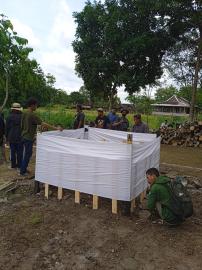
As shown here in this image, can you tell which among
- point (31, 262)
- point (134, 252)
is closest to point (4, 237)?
point (31, 262)

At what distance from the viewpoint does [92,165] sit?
568 centimetres

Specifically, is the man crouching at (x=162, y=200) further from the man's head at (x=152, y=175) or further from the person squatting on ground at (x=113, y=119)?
the person squatting on ground at (x=113, y=119)

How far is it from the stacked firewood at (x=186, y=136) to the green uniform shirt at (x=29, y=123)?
894cm

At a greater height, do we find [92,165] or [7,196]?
[92,165]

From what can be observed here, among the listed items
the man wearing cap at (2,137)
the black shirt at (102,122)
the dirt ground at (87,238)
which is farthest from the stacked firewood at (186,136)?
the dirt ground at (87,238)

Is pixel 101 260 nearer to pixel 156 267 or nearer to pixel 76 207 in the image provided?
pixel 156 267

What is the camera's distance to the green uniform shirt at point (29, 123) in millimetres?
7521

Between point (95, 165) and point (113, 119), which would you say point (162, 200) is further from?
point (113, 119)

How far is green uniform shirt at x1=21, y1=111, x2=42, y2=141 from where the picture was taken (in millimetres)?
7521

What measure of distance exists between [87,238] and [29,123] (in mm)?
3360

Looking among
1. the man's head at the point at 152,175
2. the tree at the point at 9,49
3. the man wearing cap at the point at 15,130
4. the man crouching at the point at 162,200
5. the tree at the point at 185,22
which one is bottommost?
the man crouching at the point at 162,200

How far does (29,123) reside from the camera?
7539 millimetres

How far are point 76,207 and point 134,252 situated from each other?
5.34 ft

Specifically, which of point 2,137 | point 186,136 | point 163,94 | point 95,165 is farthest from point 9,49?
point 163,94
